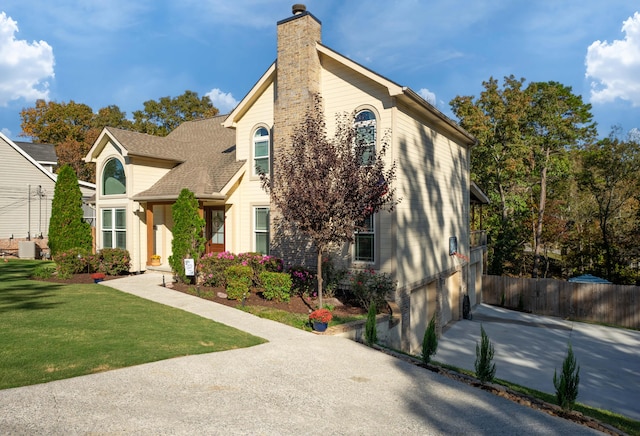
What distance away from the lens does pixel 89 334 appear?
28.5 feet

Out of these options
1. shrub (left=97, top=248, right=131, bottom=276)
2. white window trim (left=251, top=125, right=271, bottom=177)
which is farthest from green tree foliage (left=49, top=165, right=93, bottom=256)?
white window trim (left=251, top=125, right=271, bottom=177)

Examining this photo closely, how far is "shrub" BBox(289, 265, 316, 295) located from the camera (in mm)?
13508

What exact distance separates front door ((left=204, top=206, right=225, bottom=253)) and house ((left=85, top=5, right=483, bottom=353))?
45 millimetres

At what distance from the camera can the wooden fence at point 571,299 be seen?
2023 centimetres

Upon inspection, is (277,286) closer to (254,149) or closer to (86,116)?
(254,149)

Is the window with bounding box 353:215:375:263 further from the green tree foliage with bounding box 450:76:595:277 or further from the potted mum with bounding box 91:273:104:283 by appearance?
the green tree foliage with bounding box 450:76:595:277

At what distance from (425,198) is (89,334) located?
1143 cm

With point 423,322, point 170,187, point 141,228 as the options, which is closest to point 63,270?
point 141,228

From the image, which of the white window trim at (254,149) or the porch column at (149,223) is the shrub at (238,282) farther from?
the porch column at (149,223)

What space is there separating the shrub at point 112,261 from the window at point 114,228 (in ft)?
4.49

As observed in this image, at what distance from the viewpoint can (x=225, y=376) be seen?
22.5 feet

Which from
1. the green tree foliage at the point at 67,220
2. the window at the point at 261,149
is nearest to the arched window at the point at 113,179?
the green tree foliage at the point at 67,220

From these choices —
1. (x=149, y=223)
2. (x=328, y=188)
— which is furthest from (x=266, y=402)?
(x=149, y=223)

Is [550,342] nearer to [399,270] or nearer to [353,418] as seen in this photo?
[399,270]
